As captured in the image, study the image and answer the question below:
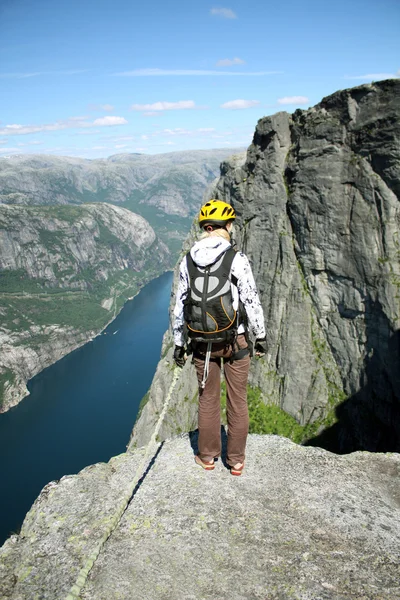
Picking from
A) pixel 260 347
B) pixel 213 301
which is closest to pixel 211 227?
pixel 213 301

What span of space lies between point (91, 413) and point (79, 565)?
152 meters

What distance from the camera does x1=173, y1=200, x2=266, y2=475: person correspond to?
7.21 metres

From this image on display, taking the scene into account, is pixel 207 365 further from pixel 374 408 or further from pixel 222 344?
pixel 374 408

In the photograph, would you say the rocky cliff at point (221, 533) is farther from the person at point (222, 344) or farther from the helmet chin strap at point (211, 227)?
the helmet chin strap at point (211, 227)

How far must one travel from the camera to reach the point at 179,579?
543 cm

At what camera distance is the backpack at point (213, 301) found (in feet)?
23.0

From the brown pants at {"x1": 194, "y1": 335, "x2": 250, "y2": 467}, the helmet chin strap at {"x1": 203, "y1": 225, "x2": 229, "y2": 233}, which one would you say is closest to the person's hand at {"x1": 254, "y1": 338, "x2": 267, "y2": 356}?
the brown pants at {"x1": 194, "y1": 335, "x2": 250, "y2": 467}

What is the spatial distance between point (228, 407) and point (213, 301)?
7.71ft

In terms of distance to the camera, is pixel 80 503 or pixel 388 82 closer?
pixel 80 503

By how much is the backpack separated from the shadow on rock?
121 ft

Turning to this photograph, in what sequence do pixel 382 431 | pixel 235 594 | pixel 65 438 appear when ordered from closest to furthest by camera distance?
pixel 235 594 < pixel 382 431 < pixel 65 438

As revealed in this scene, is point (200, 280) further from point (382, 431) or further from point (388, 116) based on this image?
point (382, 431)

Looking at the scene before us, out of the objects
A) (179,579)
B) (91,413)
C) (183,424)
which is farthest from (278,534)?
(91,413)

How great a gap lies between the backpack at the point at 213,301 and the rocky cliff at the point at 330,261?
3701 cm
